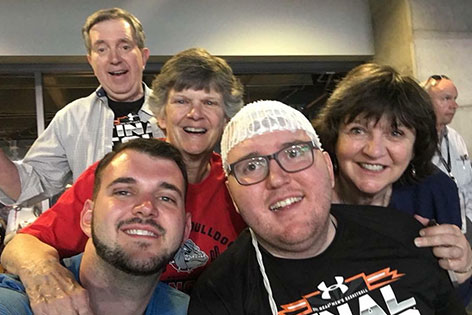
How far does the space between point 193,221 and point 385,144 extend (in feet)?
2.60

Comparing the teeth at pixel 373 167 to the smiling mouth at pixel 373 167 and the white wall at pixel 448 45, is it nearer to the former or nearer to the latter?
the smiling mouth at pixel 373 167

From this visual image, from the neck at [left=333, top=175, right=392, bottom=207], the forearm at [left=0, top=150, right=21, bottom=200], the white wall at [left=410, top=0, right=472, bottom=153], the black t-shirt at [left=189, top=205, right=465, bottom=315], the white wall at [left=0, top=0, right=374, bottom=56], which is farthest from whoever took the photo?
the white wall at [left=410, top=0, right=472, bottom=153]

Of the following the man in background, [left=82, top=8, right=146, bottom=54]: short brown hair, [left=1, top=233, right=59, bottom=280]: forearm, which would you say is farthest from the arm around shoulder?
[left=82, top=8, right=146, bottom=54]: short brown hair

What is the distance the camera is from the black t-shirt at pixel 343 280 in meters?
1.38

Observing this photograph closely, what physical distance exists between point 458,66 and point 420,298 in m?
3.38

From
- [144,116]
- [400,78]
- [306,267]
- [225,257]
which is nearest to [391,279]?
[306,267]

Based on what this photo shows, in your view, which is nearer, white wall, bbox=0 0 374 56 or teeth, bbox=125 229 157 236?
teeth, bbox=125 229 157 236

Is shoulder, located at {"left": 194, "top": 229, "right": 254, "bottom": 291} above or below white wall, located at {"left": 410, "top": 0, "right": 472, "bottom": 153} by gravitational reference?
below

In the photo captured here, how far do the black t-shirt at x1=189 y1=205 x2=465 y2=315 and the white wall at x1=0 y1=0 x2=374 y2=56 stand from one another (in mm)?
2979

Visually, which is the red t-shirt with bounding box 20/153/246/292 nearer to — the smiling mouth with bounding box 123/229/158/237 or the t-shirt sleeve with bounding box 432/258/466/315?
the smiling mouth with bounding box 123/229/158/237

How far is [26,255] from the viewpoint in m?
1.56

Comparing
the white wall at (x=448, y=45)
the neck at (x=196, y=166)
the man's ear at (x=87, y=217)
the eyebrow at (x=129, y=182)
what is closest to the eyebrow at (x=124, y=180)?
the eyebrow at (x=129, y=182)

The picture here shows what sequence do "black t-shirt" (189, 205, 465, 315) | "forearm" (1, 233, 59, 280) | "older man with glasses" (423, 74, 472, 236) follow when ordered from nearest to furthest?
"black t-shirt" (189, 205, 465, 315)
"forearm" (1, 233, 59, 280)
"older man with glasses" (423, 74, 472, 236)

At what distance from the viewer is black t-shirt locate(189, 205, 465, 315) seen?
1379 mm
